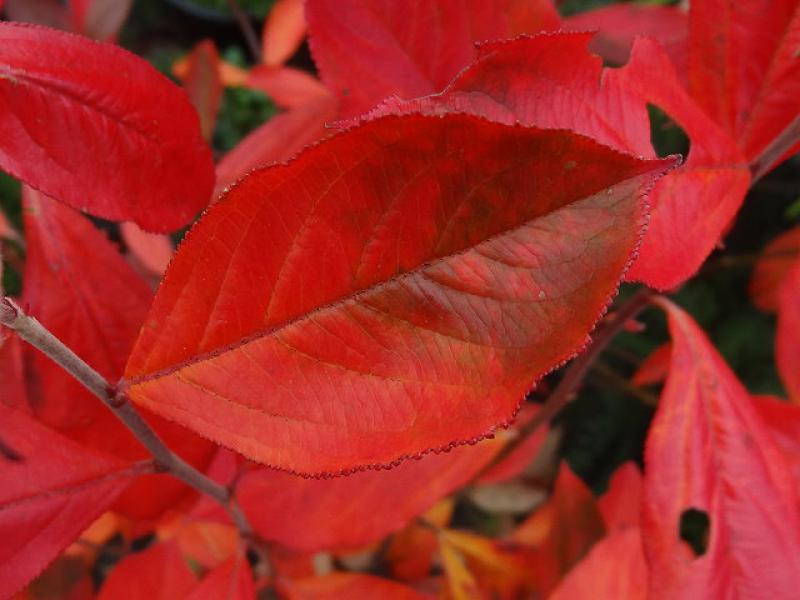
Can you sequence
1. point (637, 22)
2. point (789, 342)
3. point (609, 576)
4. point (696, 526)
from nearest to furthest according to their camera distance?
point (609, 576) < point (789, 342) < point (637, 22) < point (696, 526)

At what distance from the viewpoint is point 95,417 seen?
1.60 ft

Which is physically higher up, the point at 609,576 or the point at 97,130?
the point at 97,130

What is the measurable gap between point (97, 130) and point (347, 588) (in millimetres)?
390

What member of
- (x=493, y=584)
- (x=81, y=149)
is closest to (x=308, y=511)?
(x=81, y=149)

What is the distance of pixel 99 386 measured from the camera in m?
0.35

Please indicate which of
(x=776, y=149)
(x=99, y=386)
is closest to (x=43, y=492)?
(x=99, y=386)

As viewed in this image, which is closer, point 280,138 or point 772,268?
point 280,138

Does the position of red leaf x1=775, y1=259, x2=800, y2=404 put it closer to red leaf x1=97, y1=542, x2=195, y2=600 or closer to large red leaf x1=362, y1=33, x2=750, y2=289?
large red leaf x1=362, y1=33, x2=750, y2=289

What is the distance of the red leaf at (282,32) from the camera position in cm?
109

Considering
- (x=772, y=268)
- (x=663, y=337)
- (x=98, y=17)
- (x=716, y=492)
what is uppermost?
(x=98, y=17)

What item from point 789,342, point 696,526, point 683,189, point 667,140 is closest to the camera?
point 683,189

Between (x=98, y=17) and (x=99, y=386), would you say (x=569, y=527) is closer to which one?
(x=99, y=386)

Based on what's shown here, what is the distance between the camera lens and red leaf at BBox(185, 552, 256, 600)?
0.50 m

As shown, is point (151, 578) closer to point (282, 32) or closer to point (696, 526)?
point (696, 526)
